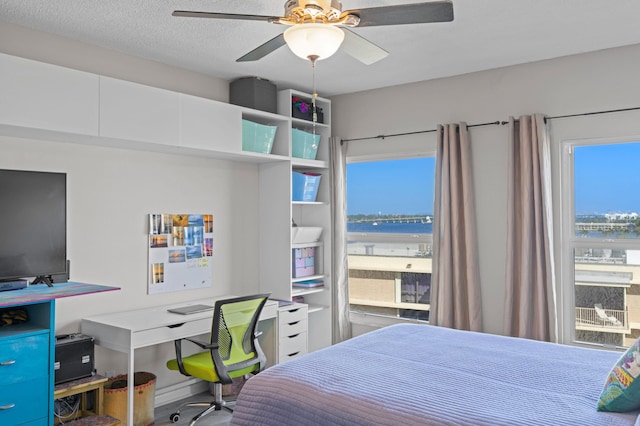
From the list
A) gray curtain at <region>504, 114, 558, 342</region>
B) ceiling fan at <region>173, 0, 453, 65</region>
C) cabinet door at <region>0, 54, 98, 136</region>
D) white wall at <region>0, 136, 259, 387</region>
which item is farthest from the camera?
gray curtain at <region>504, 114, 558, 342</region>

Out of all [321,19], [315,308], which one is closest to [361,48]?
[321,19]

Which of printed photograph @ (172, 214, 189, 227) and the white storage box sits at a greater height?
printed photograph @ (172, 214, 189, 227)

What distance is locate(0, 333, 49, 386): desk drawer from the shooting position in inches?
104

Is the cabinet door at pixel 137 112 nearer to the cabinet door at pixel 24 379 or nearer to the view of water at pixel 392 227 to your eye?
the cabinet door at pixel 24 379

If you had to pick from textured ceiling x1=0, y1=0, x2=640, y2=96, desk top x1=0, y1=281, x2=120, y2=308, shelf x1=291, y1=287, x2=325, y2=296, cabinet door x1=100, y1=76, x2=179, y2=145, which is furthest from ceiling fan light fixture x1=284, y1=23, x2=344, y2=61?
shelf x1=291, y1=287, x2=325, y2=296

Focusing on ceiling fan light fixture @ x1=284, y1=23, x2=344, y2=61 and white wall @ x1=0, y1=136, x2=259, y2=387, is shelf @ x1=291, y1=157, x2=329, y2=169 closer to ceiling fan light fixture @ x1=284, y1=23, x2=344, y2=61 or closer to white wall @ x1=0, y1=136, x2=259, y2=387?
white wall @ x1=0, y1=136, x2=259, y2=387

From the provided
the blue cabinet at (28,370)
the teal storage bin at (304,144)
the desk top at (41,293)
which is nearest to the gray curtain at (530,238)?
the teal storage bin at (304,144)

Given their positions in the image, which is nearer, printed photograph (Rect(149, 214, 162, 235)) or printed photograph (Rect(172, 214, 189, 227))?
printed photograph (Rect(149, 214, 162, 235))

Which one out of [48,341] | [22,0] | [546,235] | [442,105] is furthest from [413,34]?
[48,341]

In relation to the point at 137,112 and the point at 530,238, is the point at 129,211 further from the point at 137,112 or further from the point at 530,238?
the point at 530,238

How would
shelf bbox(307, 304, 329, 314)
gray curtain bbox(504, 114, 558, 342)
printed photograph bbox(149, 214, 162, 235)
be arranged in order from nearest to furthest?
gray curtain bbox(504, 114, 558, 342) → printed photograph bbox(149, 214, 162, 235) → shelf bbox(307, 304, 329, 314)

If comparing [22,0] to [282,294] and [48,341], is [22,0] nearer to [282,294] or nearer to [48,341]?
[48,341]

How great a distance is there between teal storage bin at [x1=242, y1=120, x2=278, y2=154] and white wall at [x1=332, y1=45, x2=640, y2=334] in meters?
0.86

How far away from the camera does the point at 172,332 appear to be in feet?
11.0
